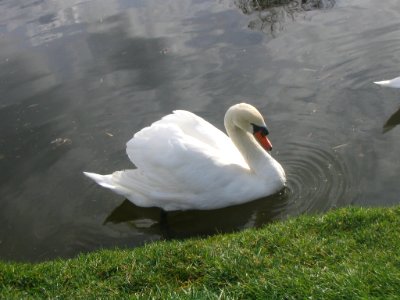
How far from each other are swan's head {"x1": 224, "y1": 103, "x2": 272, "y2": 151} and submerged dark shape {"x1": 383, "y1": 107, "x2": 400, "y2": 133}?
1844 mm

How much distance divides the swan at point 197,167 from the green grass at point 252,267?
1341mm

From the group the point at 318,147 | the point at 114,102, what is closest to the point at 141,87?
the point at 114,102

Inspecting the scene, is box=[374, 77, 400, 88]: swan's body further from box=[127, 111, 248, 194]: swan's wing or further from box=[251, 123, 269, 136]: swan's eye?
box=[127, 111, 248, 194]: swan's wing

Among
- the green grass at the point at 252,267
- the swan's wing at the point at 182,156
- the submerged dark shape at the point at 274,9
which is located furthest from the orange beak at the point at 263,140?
the submerged dark shape at the point at 274,9

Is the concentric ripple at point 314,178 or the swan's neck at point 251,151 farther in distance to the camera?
the swan's neck at point 251,151

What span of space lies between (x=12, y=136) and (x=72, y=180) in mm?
1857

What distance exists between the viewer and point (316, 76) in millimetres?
9633

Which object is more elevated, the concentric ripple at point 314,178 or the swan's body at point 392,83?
the swan's body at point 392,83

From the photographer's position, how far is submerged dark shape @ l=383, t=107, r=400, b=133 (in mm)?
8133

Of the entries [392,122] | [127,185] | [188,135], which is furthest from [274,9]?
[127,185]

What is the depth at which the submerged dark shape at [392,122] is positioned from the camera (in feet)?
26.7

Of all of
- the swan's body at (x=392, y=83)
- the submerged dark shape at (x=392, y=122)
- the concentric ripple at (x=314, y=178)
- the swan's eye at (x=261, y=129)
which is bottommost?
the submerged dark shape at (x=392, y=122)

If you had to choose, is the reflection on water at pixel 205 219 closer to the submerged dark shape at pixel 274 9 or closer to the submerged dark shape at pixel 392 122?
the submerged dark shape at pixel 392 122

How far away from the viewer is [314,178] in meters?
7.37
